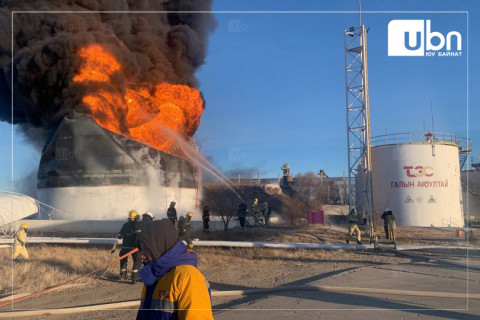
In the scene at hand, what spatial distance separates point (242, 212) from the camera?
12359 mm

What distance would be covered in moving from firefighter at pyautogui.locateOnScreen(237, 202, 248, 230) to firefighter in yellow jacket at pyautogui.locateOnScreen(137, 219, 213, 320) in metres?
9.59

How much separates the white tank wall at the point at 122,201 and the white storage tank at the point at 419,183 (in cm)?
602

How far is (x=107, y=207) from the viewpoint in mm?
11117

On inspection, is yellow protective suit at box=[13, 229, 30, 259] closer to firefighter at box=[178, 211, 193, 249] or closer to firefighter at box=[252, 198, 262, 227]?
firefighter at box=[178, 211, 193, 249]

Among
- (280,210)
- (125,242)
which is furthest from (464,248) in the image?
(125,242)

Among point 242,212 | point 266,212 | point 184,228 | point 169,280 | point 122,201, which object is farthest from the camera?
point 242,212

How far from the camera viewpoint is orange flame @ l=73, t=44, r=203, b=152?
14.6 metres

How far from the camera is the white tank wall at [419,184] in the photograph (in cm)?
945

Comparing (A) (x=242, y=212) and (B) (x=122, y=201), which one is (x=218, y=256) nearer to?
(A) (x=242, y=212)

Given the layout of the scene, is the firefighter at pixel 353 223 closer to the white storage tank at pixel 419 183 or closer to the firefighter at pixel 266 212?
the white storage tank at pixel 419 183

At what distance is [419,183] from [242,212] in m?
5.56

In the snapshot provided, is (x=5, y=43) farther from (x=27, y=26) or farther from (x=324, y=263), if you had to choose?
(x=324, y=263)

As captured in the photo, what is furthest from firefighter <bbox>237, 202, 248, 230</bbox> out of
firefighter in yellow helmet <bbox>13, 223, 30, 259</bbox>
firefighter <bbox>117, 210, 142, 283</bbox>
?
firefighter in yellow helmet <bbox>13, 223, 30, 259</bbox>

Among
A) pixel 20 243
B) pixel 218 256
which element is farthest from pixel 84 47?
pixel 218 256
